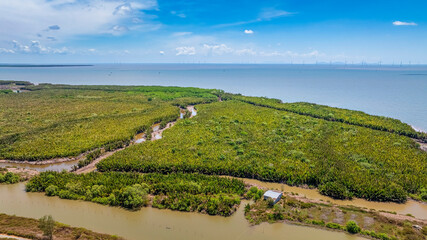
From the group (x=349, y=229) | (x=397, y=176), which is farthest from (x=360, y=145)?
(x=349, y=229)

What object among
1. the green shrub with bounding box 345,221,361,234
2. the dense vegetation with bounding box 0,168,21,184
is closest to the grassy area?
the dense vegetation with bounding box 0,168,21,184

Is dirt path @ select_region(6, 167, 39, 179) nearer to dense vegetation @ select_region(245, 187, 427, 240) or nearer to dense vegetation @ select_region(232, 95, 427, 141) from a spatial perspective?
dense vegetation @ select_region(245, 187, 427, 240)

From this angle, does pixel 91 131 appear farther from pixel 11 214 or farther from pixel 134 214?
pixel 134 214

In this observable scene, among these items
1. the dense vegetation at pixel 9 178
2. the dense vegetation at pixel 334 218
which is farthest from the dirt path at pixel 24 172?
the dense vegetation at pixel 334 218

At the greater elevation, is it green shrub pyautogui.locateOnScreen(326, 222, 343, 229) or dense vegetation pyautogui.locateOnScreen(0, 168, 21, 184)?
dense vegetation pyautogui.locateOnScreen(0, 168, 21, 184)

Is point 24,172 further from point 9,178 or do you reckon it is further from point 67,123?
point 67,123

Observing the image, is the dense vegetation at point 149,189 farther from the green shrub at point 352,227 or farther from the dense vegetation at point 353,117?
the dense vegetation at point 353,117

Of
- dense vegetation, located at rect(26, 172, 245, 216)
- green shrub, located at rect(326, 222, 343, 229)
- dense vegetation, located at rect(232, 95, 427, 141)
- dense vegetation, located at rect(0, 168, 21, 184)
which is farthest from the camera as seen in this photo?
dense vegetation, located at rect(232, 95, 427, 141)
